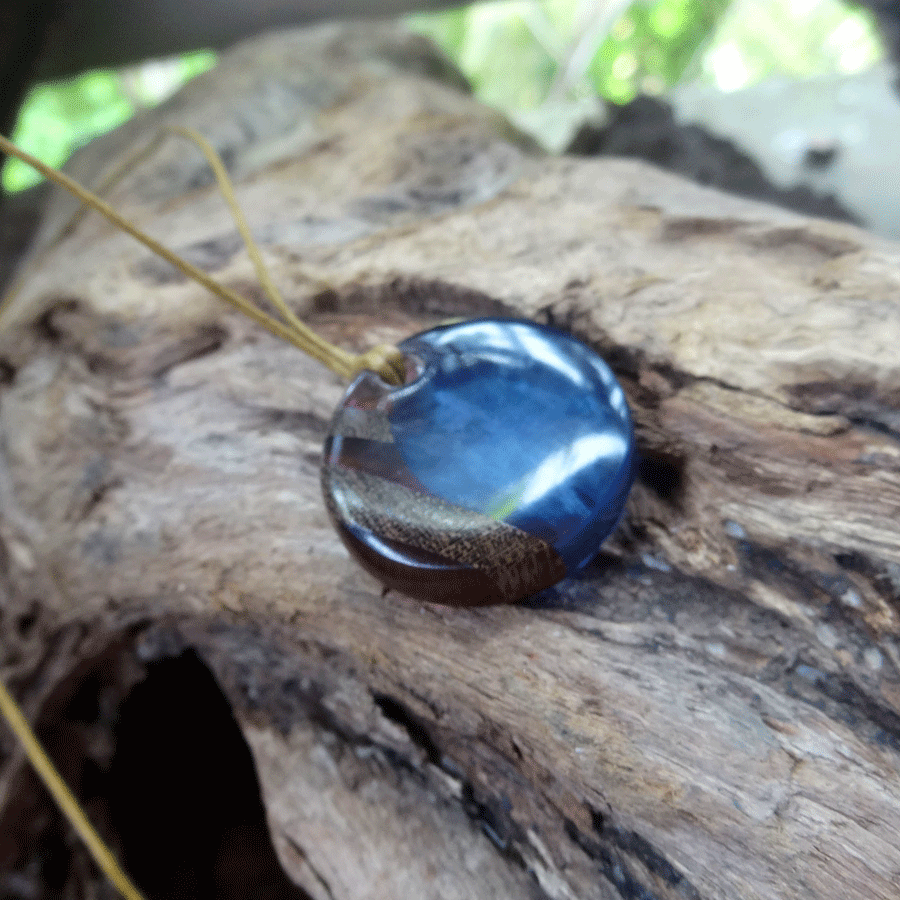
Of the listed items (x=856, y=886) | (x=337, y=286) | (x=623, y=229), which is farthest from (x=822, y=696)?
(x=337, y=286)

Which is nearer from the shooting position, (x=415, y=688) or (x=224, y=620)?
(x=415, y=688)

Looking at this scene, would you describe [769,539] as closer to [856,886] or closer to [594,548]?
[594,548]

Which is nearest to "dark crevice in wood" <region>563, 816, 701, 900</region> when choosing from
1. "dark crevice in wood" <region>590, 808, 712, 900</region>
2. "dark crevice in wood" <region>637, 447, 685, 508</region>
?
"dark crevice in wood" <region>590, 808, 712, 900</region>

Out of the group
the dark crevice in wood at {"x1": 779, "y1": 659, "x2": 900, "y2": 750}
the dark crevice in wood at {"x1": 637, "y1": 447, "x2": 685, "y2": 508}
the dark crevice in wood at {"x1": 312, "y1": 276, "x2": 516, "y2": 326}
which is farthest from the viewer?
the dark crevice in wood at {"x1": 312, "y1": 276, "x2": 516, "y2": 326}

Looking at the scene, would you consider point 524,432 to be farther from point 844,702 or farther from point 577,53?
point 577,53

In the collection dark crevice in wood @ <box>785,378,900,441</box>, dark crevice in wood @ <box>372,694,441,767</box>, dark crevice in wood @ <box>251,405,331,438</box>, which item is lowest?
dark crevice in wood @ <box>372,694,441,767</box>

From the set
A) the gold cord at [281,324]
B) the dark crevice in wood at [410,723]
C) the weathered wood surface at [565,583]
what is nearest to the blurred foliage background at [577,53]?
the weathered wood surface at [565,583]

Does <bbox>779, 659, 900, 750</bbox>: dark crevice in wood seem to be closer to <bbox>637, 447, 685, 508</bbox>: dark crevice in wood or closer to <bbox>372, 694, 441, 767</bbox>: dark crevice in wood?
<bbox>637, 447, 685, 508</bbox>: dark crevice in wood
